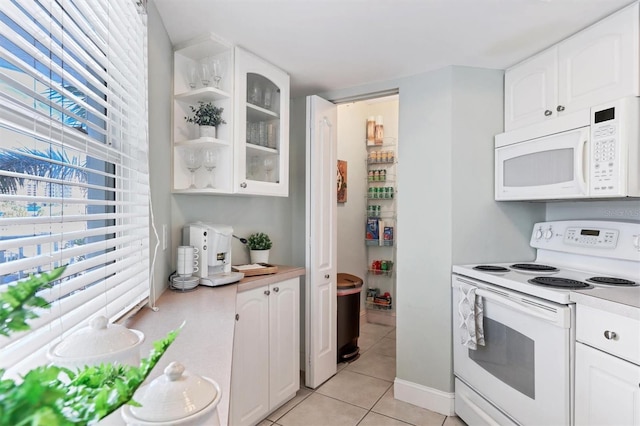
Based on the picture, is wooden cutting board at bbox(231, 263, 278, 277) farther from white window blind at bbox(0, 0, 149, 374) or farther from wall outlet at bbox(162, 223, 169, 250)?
white window blind at bbox(0, 0, 149, 374)

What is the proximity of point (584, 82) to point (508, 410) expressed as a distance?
1.77 m

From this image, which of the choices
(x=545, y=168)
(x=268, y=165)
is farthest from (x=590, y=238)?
(x=268, y=165)

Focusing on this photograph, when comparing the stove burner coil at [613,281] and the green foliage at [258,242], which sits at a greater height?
the green foliage at [258,242]

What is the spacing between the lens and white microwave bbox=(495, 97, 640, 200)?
162cm

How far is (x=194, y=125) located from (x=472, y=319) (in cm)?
200

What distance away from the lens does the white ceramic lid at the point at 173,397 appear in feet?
1.44

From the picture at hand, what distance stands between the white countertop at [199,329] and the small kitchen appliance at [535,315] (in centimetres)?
136

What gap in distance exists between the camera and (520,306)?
1743 millimetres

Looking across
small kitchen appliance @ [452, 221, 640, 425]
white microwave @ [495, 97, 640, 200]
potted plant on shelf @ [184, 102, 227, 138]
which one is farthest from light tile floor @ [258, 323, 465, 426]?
potted plant on shelf @ [184, 102, 227, 138]

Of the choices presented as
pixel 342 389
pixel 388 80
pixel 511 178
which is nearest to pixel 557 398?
pixel 511 178

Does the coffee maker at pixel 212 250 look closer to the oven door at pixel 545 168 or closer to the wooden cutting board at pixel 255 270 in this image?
the wooden cutting board at pixel 255 270

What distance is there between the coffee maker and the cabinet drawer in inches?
66.7

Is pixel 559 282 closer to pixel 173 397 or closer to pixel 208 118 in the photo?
pixel 173 397

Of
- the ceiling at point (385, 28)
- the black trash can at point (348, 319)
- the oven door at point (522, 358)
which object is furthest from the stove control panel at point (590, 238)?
the black trash can at point (348, 319)
